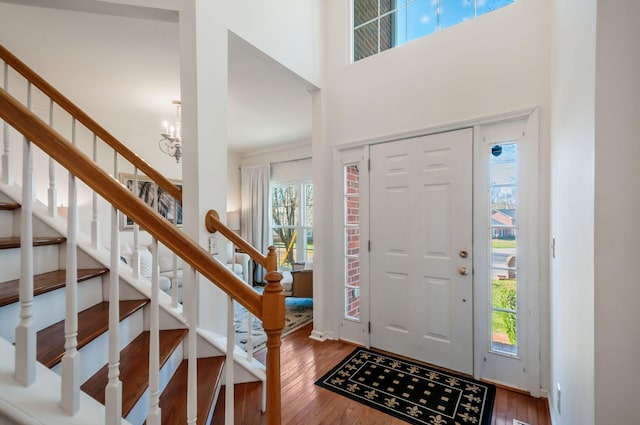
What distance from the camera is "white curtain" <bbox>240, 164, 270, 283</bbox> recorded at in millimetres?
5621

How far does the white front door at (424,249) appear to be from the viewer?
2285mm

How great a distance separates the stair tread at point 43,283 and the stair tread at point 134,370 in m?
0.42

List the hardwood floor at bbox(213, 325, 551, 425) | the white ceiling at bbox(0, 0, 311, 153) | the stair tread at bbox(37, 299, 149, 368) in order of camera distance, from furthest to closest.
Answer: the white ceiling at bbox(0, 0, 311, 153) → the hardwood floor at bbox(213, 325, 551, 425) → the stair tread at bbox(37, 299, 149, 368)

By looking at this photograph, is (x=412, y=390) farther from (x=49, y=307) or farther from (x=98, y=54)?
(x=98, y=54)

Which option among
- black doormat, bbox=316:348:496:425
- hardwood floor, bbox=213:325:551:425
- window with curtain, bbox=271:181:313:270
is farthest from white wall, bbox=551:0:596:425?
window with curtain, bbox=271:181:313:270

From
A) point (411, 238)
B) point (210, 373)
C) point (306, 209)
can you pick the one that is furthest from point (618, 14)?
point (306, 209)

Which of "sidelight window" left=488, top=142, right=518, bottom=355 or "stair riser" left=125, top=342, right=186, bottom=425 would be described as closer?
"stair riser" left=125, top=342, right=186, bottom=425

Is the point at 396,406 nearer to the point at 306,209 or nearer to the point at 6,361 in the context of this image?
the point at 6,361

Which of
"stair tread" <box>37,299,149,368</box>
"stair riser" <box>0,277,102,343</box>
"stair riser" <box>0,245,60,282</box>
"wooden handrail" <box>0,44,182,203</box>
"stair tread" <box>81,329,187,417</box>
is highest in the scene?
"wooden handrail" <box>0,44,182,203</box>

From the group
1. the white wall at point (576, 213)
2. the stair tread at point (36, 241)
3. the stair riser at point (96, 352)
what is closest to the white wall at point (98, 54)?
the stair tread at point (36, 241)

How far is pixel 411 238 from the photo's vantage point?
100 inches

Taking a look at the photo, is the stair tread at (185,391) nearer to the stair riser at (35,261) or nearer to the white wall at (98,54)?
the stair riser at (35,261)

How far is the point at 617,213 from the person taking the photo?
773mm

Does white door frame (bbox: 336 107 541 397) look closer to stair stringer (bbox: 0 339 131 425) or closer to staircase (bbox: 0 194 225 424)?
staircase (bbox: 0 194 225 424)
